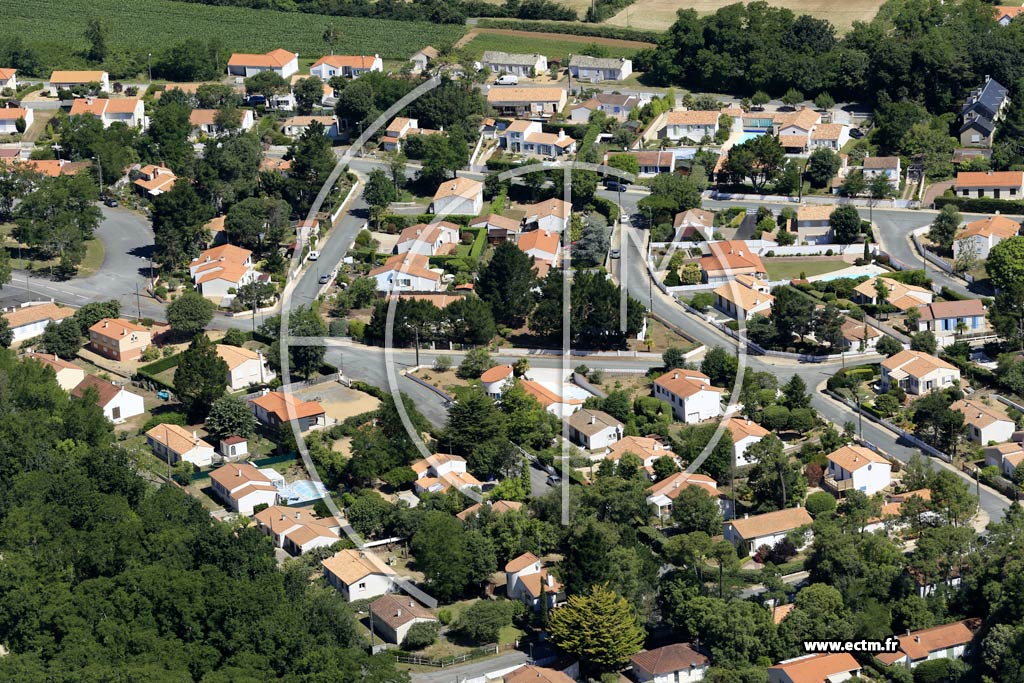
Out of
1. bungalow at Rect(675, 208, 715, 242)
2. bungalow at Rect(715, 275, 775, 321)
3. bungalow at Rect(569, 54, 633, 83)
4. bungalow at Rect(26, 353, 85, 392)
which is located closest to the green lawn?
bungalow at Rect(715, 275, 775, 321)

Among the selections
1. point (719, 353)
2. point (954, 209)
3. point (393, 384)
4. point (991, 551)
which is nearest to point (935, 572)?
point (991, 551)

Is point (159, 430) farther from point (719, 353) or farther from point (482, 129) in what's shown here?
point (482, 129)

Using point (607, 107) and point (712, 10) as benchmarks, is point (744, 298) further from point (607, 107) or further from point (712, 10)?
point (712, 10)

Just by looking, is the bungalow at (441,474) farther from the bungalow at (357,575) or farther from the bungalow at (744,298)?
the bungalow at (744,298)

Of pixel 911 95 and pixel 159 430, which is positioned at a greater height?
pixel 911 95

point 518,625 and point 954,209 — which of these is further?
point 954,209

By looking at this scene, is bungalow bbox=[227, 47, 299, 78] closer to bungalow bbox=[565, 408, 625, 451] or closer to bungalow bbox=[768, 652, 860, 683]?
bungalow bbox=[565, 408, 625, 451]

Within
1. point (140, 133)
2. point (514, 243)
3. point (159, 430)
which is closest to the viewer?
point (159, 430)
